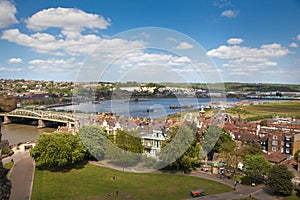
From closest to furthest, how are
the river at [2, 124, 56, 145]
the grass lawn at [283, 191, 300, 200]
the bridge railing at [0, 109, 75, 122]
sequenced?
1. the grass lawn at [283, 191, 300, 200]
2. the river at [2, 124, 56, 145]
3. the bridge railing at [0, 109, 75, 122]

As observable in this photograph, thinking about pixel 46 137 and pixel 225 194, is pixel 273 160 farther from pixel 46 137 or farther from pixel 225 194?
pixel 46 137

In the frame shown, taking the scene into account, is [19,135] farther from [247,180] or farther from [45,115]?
[247,180]

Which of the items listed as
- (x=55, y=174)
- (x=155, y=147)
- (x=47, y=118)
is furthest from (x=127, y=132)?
(x=47, y=118)

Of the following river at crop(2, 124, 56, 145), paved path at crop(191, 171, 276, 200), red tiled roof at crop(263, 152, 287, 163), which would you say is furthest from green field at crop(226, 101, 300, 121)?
river at crop(2, 124, 56, 145)

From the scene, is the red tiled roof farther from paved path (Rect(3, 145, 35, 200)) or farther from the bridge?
the bridge

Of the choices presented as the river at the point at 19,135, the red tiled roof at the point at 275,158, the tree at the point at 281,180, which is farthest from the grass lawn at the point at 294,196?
the river at the point at 19,135

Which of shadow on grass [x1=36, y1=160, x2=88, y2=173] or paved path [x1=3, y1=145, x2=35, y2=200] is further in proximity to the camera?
shadow on grass [x1=36, y1=160, x2=88, y2=173]

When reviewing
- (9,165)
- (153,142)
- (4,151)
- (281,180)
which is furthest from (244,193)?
(4,151)

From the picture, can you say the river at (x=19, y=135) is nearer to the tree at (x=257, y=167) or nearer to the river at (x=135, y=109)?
the river at (x=135, y=109)
